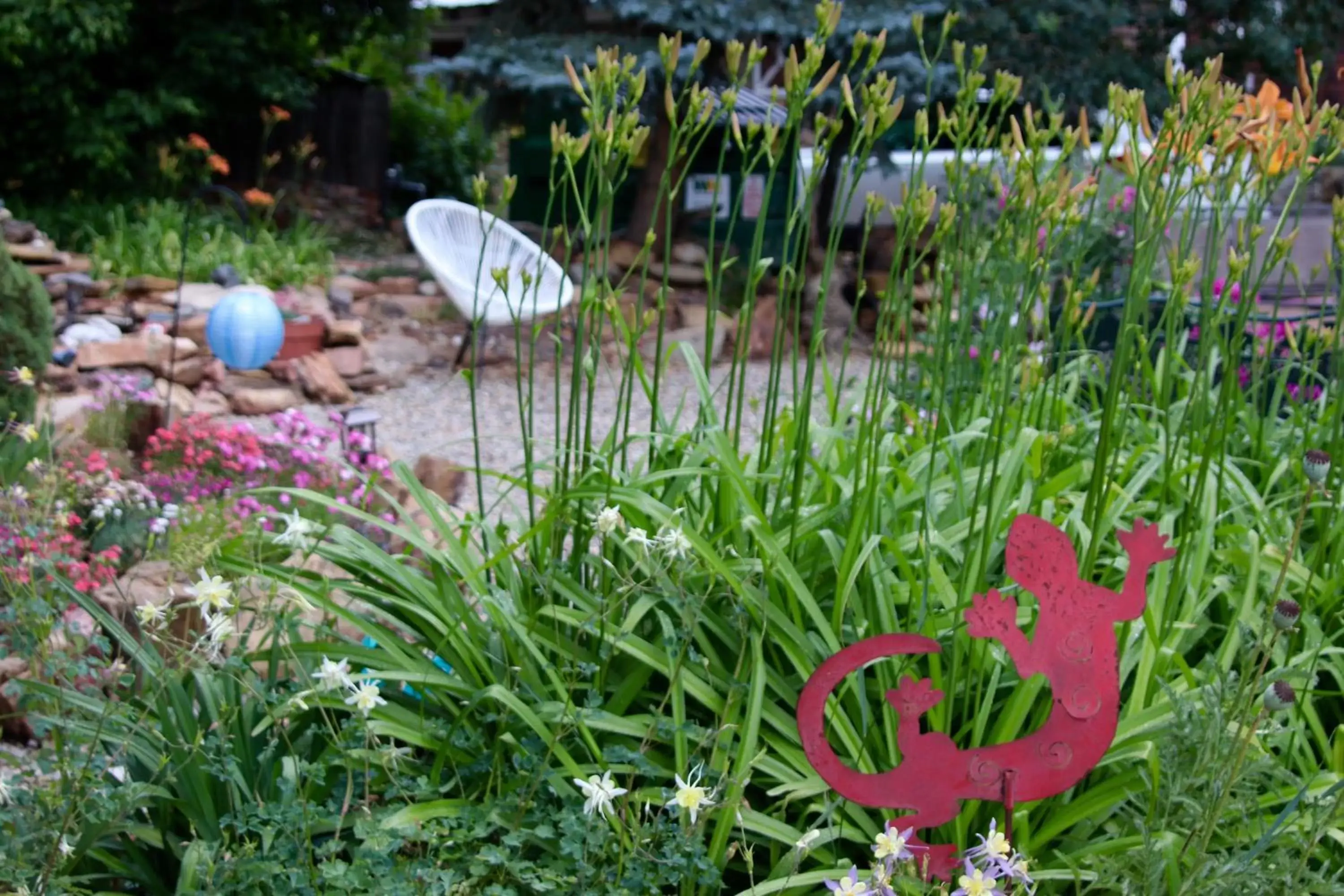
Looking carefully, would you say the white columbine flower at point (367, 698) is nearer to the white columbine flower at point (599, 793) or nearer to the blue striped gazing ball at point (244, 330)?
the white columbine flower at point (599, 793)

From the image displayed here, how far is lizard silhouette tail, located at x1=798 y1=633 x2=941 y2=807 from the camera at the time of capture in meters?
1.54

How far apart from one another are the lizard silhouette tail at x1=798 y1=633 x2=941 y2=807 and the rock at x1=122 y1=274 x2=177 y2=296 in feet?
20.5

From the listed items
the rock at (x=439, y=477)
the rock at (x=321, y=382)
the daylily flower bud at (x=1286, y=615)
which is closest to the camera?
the daylily flower bud at (x=1286, y=615)

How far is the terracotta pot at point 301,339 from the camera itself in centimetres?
670

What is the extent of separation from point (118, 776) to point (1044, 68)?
8352 millimetres

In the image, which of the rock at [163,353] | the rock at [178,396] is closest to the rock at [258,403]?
the rock at [178,396]

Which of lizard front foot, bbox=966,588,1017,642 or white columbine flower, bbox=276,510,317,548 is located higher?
white columbine flower, bbox=276,510,317,548

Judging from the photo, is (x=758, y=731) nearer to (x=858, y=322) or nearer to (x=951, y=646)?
(x=951, y=646)

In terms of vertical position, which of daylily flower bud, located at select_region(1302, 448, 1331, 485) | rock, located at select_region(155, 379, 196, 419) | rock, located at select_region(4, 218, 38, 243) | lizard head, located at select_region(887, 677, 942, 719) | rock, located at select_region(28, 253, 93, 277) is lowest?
rock, located at select_region(155, 379, 196, 419)

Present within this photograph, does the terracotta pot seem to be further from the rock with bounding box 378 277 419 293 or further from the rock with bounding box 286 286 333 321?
the rock with bounding box 378 277 419 293

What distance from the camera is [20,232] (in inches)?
286

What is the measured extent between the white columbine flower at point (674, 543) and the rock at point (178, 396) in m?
3.69

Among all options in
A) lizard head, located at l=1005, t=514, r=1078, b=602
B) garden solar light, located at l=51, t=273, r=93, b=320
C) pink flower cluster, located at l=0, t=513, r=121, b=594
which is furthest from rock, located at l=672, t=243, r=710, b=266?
lizard head, located at l=1005, t=514, r=1078, b=602

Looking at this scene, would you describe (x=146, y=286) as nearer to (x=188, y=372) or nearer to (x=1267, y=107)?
(x=188, y=372)
